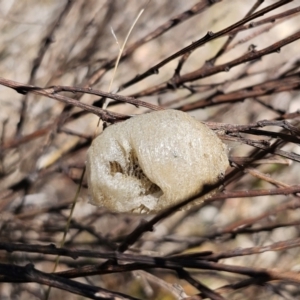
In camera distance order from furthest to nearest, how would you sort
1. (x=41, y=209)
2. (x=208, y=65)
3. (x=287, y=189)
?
(x=41, y=209), (x=208, y=65), (x=287, y=189)

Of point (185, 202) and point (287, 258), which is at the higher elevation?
point (185, 202)

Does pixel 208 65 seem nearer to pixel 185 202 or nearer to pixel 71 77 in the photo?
pixel 71 77

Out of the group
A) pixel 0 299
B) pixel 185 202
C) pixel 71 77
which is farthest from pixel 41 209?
pixel 185 202

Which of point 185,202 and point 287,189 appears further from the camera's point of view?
point 287,189

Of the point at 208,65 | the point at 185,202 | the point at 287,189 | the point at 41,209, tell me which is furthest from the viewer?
the point at 41,209

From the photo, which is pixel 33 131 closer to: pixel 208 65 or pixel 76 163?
pixel 76 163

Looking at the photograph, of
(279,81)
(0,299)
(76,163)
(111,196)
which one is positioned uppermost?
(279,81)
